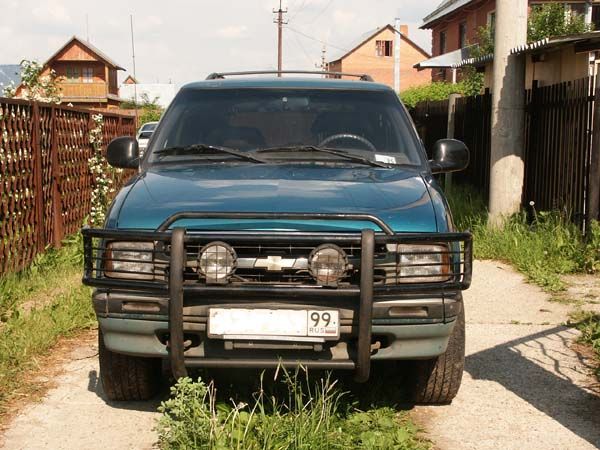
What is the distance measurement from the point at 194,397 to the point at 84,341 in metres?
2.42

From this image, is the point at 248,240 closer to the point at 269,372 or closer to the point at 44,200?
the point at 269,372

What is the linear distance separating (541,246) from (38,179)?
517 centimetres

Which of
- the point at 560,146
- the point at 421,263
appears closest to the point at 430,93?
the point at 560,146

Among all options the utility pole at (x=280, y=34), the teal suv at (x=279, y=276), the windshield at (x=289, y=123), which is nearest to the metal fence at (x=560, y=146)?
the windshield at (x=289, y=123)

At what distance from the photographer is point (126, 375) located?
468 centimetres

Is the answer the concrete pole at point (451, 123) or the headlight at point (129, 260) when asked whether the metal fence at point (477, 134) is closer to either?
the concrete pole at point (451, 123)

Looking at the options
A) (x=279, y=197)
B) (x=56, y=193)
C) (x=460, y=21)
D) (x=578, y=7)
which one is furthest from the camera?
(x=460, y=21)

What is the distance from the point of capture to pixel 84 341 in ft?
20.3

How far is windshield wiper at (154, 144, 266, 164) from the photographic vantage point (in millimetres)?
5141

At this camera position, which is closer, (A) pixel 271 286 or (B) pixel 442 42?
(A) pixel 271 286

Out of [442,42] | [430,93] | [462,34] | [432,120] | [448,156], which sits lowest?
[448,156]

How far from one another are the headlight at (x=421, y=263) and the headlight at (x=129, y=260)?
3.66 feet

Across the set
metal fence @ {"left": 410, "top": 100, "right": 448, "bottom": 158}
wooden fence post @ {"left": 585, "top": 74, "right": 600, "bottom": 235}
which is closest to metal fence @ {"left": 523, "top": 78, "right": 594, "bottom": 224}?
wooden fence post @ {"left": 585, "top": 74, "right": 600, "bottom": 235}

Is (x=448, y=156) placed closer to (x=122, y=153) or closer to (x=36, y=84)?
(x=122, y=153)
